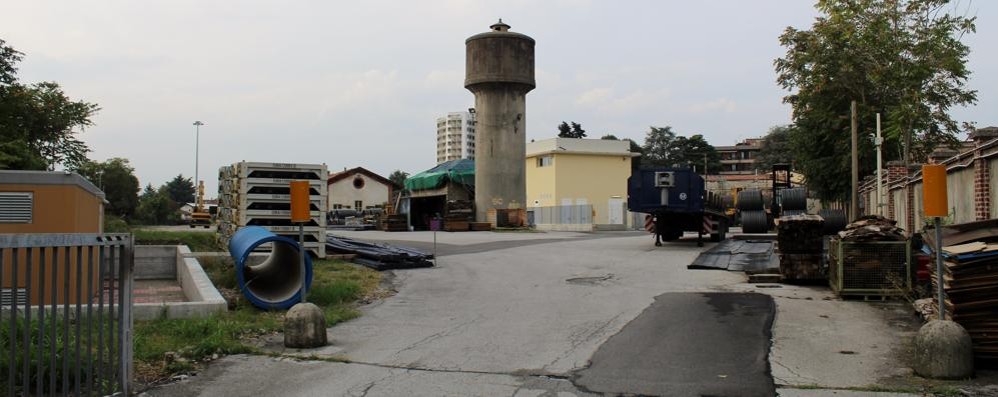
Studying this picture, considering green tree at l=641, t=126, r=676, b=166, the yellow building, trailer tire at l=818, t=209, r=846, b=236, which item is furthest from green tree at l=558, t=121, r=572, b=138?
trailer tire at l=818, t=209, r=846, b=236

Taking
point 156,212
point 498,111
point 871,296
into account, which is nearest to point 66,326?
point 871,296

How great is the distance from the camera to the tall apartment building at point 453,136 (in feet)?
500

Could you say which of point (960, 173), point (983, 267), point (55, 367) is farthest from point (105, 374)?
point (960, 173)

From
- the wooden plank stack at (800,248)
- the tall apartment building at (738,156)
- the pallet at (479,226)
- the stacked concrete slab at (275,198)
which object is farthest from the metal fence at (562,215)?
the tall apartment building at (738,156)

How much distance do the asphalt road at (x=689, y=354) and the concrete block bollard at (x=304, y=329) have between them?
314 cm

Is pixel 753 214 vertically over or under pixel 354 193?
under

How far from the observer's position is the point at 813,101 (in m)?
32.1

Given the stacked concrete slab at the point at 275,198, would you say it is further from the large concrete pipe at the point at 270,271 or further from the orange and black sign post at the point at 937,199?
the orange and black sign post at the point at 937,199

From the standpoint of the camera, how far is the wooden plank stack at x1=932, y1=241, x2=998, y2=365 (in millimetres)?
7328

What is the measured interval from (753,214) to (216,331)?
1171 inches

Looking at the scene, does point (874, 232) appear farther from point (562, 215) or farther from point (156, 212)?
point (156, 212)

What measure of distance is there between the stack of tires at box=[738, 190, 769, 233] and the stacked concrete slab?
22.6 metres

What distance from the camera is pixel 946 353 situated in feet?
22.4

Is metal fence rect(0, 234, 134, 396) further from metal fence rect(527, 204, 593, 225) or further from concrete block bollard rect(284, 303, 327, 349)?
metal fence rect(527, 204, 593, 225)
